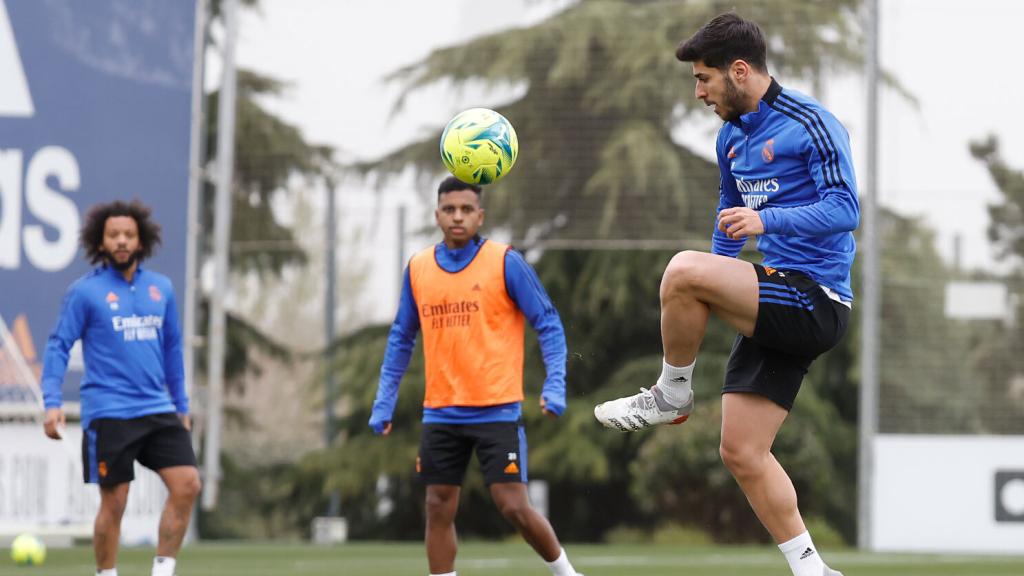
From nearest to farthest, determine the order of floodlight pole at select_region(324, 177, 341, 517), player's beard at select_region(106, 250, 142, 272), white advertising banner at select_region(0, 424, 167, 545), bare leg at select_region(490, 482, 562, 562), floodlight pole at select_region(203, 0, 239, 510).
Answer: bare leg at select_region(490, 482, 562, 562)
player's beard at select_region(106, 250, 142, 272)
white advertising banner at select_region(0, 424, 167, 545)
floodlight pole at select_region(203, 0, 239, 510)
floodlight pole at select_region(324, 177, 341, 517)

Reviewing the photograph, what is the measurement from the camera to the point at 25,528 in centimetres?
1312

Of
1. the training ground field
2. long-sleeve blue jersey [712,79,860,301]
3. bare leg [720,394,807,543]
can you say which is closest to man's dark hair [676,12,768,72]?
long-sleeve blue jersey [712,79,860,301]

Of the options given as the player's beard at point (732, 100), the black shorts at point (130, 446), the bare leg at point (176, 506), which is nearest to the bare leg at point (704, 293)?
the player's beard at point (732, 100)

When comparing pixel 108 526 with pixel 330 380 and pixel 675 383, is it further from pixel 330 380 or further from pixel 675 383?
pixel 330 380

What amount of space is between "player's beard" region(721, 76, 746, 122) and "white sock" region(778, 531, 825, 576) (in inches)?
58.9

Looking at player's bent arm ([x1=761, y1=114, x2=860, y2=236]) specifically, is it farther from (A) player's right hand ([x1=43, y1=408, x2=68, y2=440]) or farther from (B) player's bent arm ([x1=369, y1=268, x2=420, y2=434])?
(A) player's right hand ([x1=43, y1=408, x2=68, y2=440])

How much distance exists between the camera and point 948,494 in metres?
14.0

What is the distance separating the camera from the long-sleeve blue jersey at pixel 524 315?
7.71m

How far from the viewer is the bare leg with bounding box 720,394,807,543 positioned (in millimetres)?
5699

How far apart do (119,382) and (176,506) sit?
2.28 ft

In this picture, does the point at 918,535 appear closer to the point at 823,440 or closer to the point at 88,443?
the point at 823,440

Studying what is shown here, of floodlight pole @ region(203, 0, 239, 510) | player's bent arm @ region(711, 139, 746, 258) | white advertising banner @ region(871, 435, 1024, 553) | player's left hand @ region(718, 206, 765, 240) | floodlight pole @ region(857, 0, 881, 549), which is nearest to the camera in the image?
player's left hand @ region(718, 206, 765, 240)

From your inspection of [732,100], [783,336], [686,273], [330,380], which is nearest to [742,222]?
[686,273]

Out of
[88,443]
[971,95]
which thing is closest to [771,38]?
[971,95]
